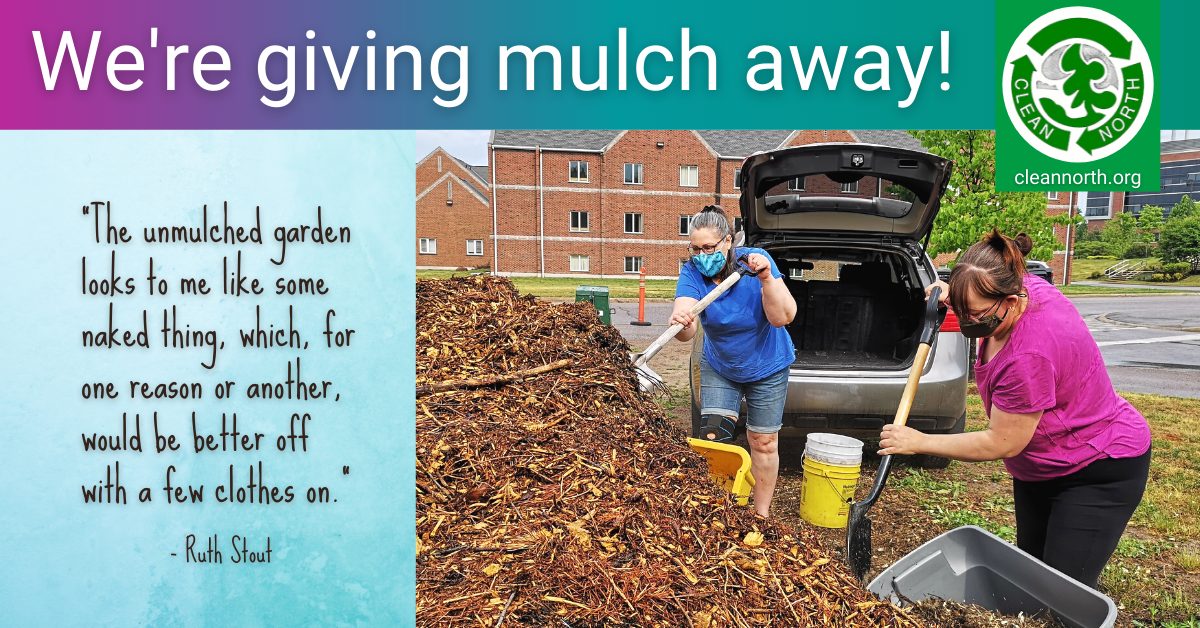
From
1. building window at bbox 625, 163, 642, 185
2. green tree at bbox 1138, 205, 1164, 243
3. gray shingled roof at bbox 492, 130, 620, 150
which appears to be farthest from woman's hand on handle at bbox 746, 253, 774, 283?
green tree at bbox 1138, 205, 1164, 243

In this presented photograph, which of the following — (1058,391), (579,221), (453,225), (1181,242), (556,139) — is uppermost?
(556,139)

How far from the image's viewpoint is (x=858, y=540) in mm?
3107

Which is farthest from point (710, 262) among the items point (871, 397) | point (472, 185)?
point (472, 185)

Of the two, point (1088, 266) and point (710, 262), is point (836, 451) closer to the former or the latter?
point (710, 262)

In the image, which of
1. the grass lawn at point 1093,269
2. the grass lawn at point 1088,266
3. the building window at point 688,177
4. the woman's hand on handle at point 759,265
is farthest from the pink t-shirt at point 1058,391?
the grass lawn at point 1088,266

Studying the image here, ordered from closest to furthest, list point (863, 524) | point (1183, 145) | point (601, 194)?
1. point (863, 524)
2. point (601, 194)
3. point (1183, 145)

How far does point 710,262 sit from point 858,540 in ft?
5.05

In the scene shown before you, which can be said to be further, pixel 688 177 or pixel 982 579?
pixel 688 177

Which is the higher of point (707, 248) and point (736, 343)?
point (707, 248)

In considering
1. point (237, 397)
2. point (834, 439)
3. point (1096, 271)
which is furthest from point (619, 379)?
point (1096, 271)

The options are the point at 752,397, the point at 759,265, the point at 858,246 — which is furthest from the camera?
the point at 858,246

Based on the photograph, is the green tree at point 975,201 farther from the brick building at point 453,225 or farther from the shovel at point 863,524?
the brick building at point 453,225

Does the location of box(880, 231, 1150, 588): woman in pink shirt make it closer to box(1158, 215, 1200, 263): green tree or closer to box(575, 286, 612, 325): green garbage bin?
box(575, 286, 612, 325): green garbage bin

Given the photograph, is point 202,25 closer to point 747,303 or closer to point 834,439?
point 747,303
